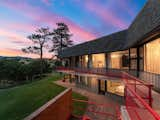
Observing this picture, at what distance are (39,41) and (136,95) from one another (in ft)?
144

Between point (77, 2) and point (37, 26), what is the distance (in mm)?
23740

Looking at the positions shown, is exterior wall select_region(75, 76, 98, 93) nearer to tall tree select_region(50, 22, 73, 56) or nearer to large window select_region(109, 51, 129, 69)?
large window select_region(109, 51, 129, 69)

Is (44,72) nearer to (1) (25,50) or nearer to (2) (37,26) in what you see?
(1) (25,50)

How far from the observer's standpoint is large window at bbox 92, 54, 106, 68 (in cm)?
2037

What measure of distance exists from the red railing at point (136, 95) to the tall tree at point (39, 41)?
18067 millimetres

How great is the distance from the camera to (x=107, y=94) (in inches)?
736

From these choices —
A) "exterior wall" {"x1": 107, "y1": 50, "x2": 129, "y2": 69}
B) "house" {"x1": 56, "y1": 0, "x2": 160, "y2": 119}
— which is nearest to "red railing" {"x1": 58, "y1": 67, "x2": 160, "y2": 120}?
"house" {"x1": 56, "y1": 0, "x2": 160, "y2": 119}

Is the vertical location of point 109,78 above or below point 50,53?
below

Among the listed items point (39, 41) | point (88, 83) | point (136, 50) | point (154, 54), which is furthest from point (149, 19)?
point (39, 41)

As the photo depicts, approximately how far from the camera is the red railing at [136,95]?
2.66 m

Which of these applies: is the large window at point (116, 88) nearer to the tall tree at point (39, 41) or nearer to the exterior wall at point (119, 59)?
the exterior wall at point (119, 59)

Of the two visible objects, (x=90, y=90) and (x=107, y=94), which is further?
(x=90, y=90)

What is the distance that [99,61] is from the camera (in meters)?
21.2

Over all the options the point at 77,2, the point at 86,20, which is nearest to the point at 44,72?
the point at 86,20
